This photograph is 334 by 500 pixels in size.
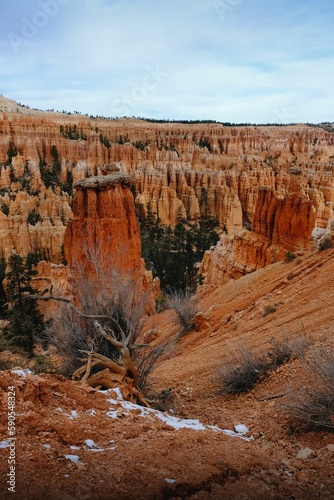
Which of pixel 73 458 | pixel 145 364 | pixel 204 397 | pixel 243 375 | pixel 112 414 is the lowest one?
pixel 204 397

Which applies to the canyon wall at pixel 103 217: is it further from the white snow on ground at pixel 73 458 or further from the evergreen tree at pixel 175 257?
the white snow on ground at pixel 73 458

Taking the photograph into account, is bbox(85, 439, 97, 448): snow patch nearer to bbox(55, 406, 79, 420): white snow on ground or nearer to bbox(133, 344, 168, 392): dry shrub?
bbox(55, 406, 79, 420): white snow on ground

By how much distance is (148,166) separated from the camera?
5356 cm

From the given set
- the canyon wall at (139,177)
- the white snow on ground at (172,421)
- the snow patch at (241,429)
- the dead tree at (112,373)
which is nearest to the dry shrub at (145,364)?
the dead tree at (112,373)

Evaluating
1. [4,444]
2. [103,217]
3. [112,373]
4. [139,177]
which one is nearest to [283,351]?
[112,373]

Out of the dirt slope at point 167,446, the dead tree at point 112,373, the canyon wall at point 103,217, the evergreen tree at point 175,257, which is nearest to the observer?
the dirt slope at point 167,446

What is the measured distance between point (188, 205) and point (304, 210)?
35.4 m

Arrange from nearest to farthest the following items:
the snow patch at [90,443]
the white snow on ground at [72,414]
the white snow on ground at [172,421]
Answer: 1. the snow patch at [90,443]
2. the white snow on ground at [72,414]
3. the white snow on ground at [172,421]

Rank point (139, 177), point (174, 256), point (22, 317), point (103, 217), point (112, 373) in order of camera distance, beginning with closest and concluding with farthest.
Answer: point (112, 373)
point (103, 217)
point (22, 317)
point (174, 256)
point (139, 177)

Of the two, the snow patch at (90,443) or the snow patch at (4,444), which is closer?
the snow patch at (4,444)

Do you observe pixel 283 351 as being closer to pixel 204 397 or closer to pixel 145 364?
pixel 204 397

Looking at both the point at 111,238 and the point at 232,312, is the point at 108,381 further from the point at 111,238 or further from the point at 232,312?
the point at 111,238

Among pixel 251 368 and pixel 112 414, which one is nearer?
pixel 112 414

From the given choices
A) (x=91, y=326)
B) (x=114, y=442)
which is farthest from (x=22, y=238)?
(x=114, y=442)
